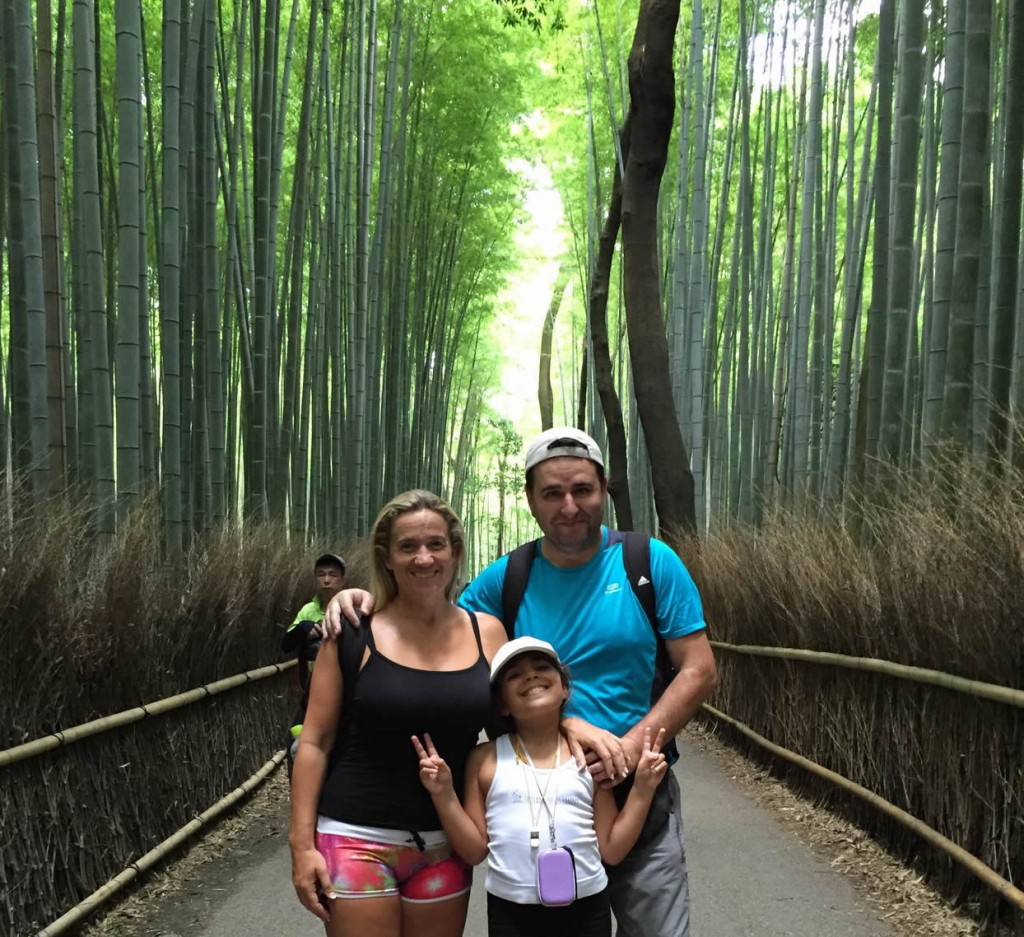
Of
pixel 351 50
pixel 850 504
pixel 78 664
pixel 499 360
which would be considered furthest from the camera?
pixel 499 360

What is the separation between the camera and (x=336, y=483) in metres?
9.12

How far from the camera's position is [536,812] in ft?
5.15

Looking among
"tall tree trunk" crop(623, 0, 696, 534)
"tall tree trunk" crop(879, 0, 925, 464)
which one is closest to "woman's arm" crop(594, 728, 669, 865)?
"tall tree trunk" crop(879, 0, 925, 464)

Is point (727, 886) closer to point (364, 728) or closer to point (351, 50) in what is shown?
point (364, 728)

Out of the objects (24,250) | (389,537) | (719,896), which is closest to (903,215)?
(719,896)

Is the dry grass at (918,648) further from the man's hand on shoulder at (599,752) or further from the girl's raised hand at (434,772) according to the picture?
the girl's raised hand at (434,772)

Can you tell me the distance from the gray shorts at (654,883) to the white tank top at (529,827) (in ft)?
0.45

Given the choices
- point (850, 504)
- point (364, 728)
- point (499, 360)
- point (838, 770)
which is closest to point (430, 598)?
point (364, 728)

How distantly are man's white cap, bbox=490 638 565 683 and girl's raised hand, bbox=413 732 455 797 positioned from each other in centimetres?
16

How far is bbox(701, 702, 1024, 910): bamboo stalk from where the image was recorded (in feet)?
8.92

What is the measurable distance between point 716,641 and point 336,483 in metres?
3.75

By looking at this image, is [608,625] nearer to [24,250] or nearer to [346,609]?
[346,609]

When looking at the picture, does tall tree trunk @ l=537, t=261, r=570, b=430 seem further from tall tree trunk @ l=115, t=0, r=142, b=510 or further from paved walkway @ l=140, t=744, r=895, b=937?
paved walkway @ l=140, t=744, r=895, b=937

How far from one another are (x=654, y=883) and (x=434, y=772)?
429mm
